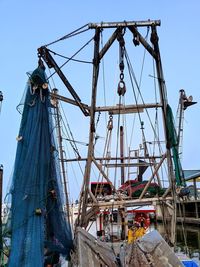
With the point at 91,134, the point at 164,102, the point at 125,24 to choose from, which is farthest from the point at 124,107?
the point at 125,24

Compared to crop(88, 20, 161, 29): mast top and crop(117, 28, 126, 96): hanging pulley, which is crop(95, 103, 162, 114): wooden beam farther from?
crop(88, 20, 161, 29): mast top

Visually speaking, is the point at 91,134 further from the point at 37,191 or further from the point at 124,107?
the point at 37,191

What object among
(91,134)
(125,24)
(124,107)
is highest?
(125,24)

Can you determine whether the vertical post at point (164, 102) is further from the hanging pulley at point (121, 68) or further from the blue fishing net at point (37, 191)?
the blue fishing net at point (37, 191)

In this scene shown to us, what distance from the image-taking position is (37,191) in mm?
6328

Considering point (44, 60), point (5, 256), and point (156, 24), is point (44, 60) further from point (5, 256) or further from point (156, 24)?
point (5, 256)

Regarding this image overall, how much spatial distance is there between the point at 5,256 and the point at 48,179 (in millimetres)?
1717

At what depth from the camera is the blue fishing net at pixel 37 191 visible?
600 cm

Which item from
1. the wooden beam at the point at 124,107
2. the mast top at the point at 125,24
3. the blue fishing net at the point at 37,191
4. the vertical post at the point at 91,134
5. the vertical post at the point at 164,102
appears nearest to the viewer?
the blue fishing net at the point at 37,191

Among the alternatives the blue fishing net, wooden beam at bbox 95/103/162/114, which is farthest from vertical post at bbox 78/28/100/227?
the blue fishing net

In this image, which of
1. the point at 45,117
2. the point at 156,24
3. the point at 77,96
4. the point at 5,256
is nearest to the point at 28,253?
the point at 5,256

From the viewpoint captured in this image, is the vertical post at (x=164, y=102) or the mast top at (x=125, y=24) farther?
the vertical post at (x=164, y=102)

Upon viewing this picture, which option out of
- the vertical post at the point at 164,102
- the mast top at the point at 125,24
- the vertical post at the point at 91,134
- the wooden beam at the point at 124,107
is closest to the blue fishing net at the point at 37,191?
the vertical post at the point at 91,134

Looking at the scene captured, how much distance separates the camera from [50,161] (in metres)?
6.71
